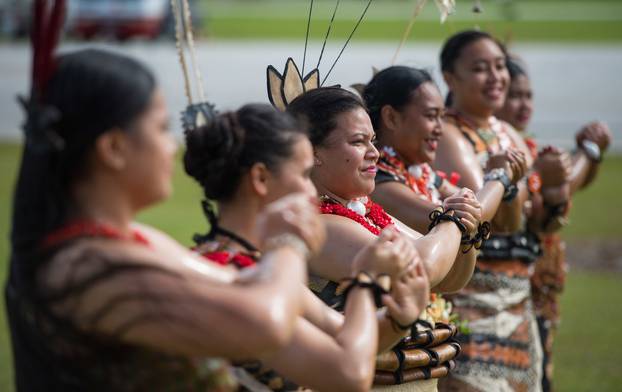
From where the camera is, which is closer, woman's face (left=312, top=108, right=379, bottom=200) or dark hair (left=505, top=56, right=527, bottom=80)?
woman's face (left=312, top=108, right=379, bottom=200)

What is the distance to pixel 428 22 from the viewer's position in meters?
39.0

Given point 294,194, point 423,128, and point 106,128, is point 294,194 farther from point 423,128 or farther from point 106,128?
point 423,128

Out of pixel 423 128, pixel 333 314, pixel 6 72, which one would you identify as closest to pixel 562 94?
pixel 6 72

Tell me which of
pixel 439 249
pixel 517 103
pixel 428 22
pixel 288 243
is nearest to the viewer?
pixel 288 243

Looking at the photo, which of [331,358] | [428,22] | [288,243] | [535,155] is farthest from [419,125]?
[428,22]

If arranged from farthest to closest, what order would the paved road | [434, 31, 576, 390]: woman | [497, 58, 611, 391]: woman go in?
the paved road
[497, 58, 611, 391]: woman
[434, 31, 576, 390]: woman

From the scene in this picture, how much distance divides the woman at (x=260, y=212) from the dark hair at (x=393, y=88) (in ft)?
6.09

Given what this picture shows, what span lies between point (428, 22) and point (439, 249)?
119 feet

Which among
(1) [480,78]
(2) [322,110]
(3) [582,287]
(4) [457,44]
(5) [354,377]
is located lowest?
(3) [582,287]

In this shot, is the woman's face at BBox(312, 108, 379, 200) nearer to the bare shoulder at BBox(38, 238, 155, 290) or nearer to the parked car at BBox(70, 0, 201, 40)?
Result: the bare shoulder at BBox(38, 238, 155, 290)

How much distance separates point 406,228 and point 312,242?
1602mm

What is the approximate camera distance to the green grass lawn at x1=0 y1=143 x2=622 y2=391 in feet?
23.3

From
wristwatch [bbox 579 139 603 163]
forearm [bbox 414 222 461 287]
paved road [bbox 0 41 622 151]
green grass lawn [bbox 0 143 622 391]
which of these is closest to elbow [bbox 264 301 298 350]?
forearm [bbox 414 222 461 287]

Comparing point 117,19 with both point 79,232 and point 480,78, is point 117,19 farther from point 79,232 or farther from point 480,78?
point 79,232
